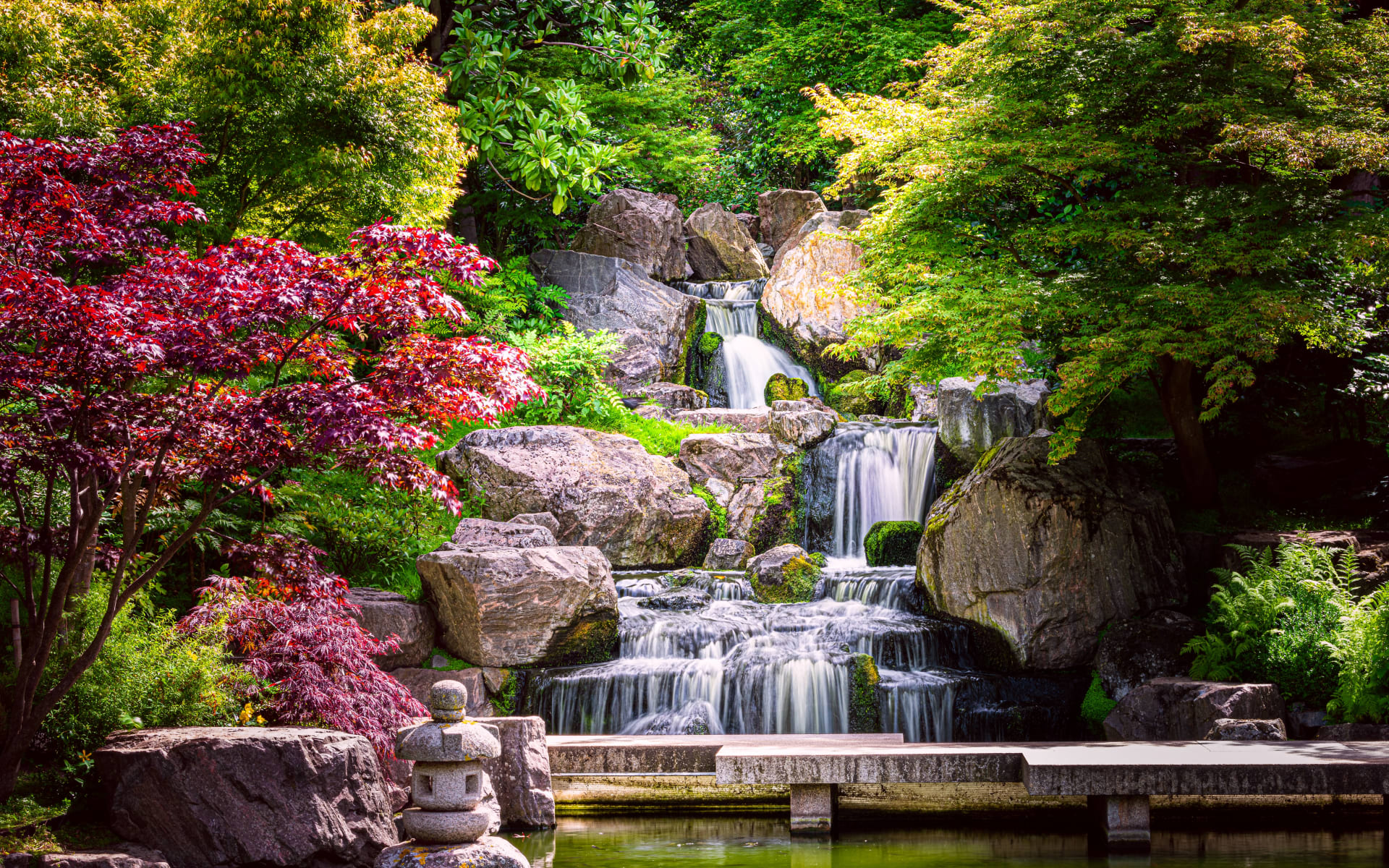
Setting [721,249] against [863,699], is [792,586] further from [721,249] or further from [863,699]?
[721,249]

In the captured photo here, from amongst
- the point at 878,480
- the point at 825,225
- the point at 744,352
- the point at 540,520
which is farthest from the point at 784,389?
the point at 540,520

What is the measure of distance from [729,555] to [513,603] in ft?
13.2

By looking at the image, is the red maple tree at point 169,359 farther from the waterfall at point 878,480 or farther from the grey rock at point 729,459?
the waterfall at point 878,480

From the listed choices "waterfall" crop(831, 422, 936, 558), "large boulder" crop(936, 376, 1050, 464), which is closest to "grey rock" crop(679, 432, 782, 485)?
"waterfall" crop(831, 422, 936, 558)

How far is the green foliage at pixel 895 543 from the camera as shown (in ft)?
44.8

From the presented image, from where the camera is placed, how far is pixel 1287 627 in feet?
31.6

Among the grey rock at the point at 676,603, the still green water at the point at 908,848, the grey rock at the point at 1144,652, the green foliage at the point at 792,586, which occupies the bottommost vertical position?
the still green water at the point at 908,848

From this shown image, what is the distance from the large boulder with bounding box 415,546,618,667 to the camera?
10516mm

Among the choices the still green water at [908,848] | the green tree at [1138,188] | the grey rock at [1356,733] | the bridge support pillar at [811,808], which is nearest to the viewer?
the still green water at [908,848]

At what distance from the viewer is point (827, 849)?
723cm

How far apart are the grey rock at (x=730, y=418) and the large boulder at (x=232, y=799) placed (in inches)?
425

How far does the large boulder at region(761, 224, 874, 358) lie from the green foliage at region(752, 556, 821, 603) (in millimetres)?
7425

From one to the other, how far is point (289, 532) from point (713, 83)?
2333 centimetres

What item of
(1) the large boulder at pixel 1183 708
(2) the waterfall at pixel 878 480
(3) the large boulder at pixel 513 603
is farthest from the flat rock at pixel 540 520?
(1) the large boulder at pixel 1183 708
